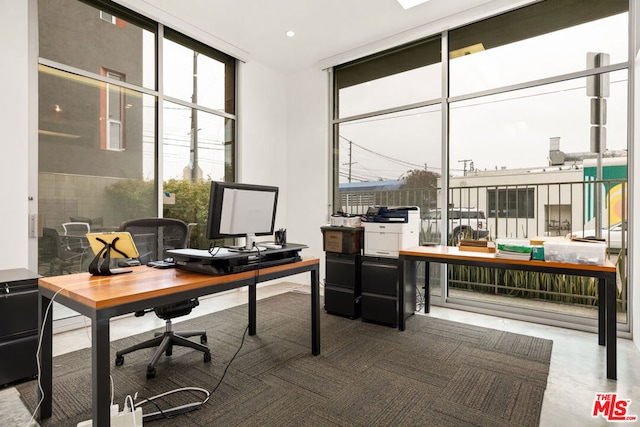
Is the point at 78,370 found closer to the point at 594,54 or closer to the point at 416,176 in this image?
the point at 416,176

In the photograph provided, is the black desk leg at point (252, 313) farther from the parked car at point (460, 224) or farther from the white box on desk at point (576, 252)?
the white box on desk at point (576, 252)

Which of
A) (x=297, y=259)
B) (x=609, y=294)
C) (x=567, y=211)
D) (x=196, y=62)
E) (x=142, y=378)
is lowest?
(x=142, y=378)

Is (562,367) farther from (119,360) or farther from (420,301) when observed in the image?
(119,360)

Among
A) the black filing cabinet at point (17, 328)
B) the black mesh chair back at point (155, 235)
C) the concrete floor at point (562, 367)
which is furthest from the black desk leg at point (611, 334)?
→ the black filing cabinet at point (17, 328)

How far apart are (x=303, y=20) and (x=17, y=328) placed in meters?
3.77

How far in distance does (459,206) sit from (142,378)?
3.49m

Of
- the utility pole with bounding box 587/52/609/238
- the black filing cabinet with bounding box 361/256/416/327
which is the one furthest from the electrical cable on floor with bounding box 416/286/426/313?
the utility pole with bounding box 587/52/609/238

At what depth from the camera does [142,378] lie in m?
2.28

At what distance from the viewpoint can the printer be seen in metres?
3.37

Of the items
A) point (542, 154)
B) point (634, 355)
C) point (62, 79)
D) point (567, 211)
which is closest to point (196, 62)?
point (62, 79)

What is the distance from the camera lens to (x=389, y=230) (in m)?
3.40

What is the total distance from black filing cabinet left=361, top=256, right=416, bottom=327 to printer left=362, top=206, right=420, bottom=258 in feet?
0.32

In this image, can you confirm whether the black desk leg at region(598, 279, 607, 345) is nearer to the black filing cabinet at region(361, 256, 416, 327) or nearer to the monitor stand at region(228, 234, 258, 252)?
the black filing cabinet at region(361, 256, 416, 327)

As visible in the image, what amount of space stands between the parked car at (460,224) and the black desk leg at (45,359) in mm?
3605
